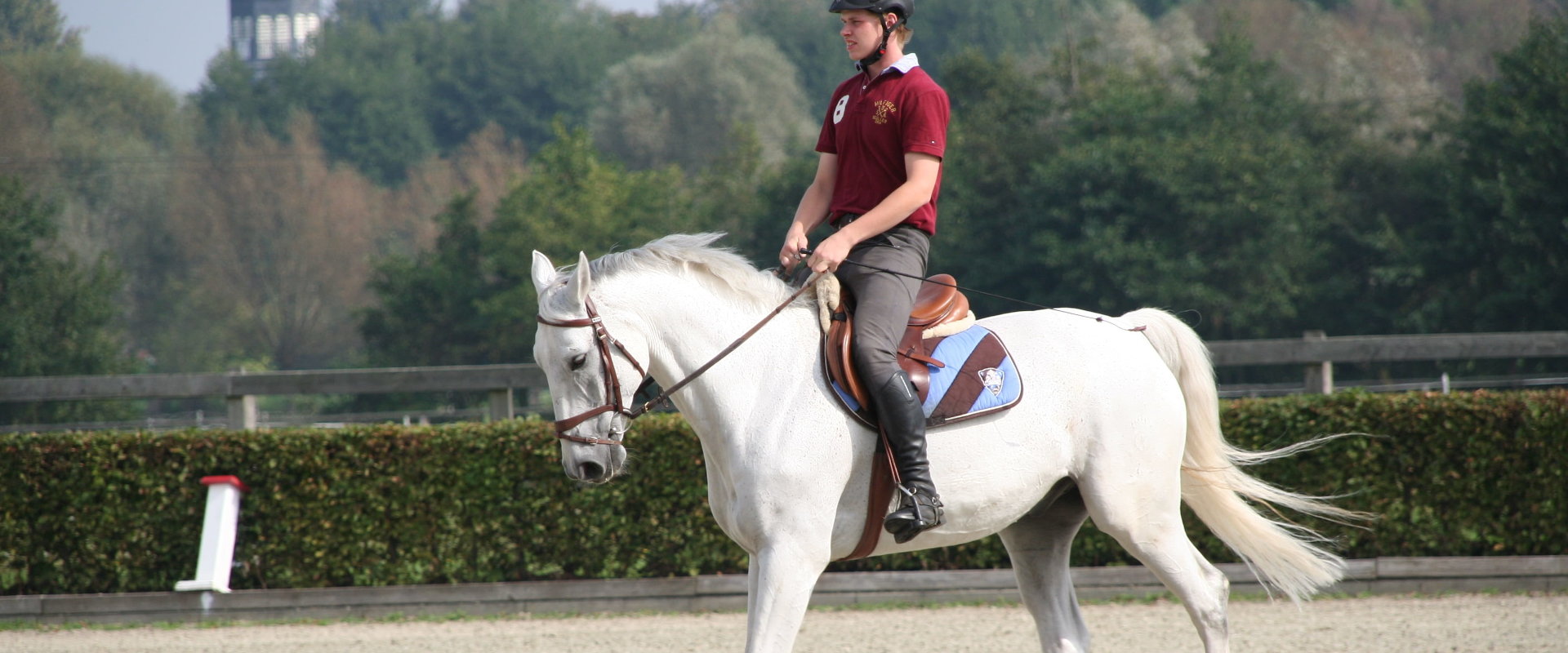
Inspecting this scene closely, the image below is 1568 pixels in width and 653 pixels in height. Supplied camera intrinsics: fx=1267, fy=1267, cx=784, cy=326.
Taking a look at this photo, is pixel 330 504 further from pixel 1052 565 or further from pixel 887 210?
pixel 887 210

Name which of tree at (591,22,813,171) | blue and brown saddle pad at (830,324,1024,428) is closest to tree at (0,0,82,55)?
tree at (591,22,813,171)

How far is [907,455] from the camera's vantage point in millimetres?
4129

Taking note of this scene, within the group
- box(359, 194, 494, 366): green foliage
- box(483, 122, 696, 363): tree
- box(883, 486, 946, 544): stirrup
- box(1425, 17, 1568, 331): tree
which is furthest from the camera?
box(483, 122, 696, 363): tree

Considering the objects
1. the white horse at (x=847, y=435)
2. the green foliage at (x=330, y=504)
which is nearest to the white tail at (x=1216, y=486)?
the white horse at (x=847, y=435)

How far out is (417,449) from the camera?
7840mm

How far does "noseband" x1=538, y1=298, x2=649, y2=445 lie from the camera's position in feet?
12.9

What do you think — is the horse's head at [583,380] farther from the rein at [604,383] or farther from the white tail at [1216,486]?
the white tail at [1216,486]

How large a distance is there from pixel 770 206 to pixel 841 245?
40.0m

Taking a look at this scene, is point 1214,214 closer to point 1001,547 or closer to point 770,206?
point 770,206

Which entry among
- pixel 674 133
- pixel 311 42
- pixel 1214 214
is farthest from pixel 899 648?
pixel 311 42

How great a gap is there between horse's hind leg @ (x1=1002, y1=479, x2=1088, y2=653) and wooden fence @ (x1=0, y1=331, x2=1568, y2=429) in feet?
12.4

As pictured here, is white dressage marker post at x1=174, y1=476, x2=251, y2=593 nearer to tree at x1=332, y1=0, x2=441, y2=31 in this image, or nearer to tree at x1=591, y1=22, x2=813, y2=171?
tree at x1=591, y1=22, x2=813, y2=171

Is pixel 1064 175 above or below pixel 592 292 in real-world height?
above

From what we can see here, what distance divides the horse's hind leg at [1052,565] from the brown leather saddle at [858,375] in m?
0.81
